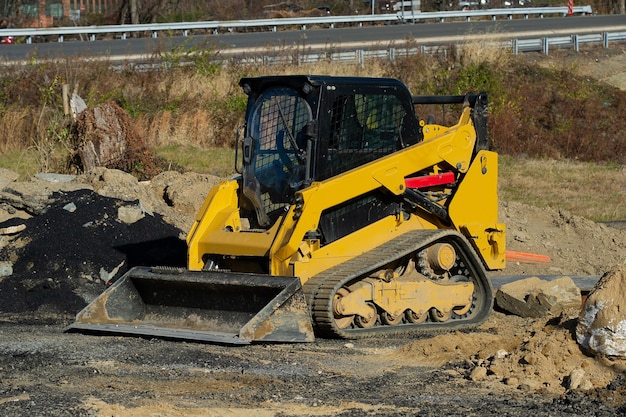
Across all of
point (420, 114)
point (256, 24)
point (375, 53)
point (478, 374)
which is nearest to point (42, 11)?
point (256, 24)

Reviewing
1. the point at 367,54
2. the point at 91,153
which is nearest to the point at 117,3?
the point at 367,54

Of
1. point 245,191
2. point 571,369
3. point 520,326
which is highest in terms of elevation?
point 245,191

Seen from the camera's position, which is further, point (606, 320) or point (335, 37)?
point (335, 37)

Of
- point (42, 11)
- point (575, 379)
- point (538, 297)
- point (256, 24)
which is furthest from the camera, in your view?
point (42, 11)

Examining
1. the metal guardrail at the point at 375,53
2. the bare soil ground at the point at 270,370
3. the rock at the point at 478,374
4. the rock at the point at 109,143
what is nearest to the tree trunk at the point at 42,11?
the metal guardrail at the point at 375,53

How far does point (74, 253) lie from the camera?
1195cm

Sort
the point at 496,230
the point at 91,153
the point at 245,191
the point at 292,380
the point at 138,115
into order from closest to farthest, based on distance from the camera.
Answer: the point at 292,380
the point at 245,191
the point at 496,230
the point at 91,153
the point at 138,115

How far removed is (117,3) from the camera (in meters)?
42.7

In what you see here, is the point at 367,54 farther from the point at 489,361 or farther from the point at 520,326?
the point at 489,361

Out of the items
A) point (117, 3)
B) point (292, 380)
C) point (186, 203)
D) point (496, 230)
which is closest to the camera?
point (292, 380)

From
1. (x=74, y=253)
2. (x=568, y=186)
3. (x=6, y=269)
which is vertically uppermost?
(x=74, y=253)

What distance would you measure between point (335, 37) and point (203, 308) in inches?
931

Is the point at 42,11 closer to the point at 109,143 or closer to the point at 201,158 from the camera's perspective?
the point at 201,158

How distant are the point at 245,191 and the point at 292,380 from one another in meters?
2.97
